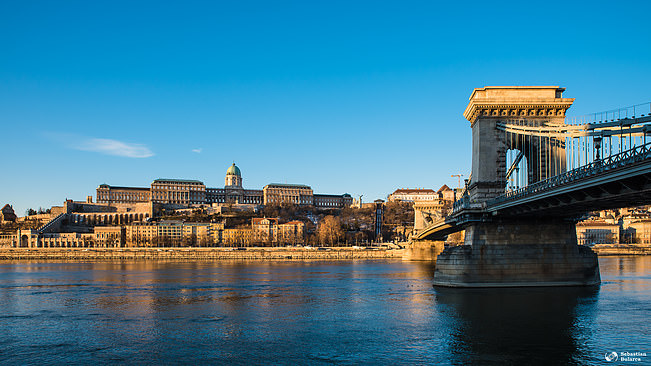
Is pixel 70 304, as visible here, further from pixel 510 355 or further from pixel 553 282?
pixel 553 282

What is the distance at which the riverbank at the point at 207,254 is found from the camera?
103 meters

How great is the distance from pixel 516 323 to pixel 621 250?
10186 centimetres

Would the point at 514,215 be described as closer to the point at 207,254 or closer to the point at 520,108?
the point at 520,108

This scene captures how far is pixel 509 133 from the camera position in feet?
120

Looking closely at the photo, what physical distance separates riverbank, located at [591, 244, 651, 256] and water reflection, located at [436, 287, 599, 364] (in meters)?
85.0

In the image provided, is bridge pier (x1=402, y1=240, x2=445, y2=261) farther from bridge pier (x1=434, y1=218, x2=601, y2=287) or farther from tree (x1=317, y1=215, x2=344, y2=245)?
bridge pier (x1=434, y1=218, x2=601, y2=287)

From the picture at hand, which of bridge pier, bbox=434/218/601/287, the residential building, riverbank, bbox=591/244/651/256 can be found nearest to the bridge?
bridge pier, bbox=434/218/601/287

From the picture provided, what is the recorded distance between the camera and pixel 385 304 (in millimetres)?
33281

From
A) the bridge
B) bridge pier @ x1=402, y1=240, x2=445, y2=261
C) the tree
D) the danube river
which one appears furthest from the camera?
the tree

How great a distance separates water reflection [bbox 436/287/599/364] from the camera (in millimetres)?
20156

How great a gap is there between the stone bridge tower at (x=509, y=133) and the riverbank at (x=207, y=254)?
205 ft

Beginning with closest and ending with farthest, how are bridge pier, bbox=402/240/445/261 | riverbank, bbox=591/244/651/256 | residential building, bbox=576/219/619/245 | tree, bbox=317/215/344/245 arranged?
bridge pier, bbox=402/240/445/261, riverbank, bbox=591/244/651/256, tree, bbox=317/215/344/245, residential building, bbox=576/219/619/245

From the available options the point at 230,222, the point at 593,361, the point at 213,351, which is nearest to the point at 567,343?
the point at 593,361

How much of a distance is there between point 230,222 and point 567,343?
5783 inches
